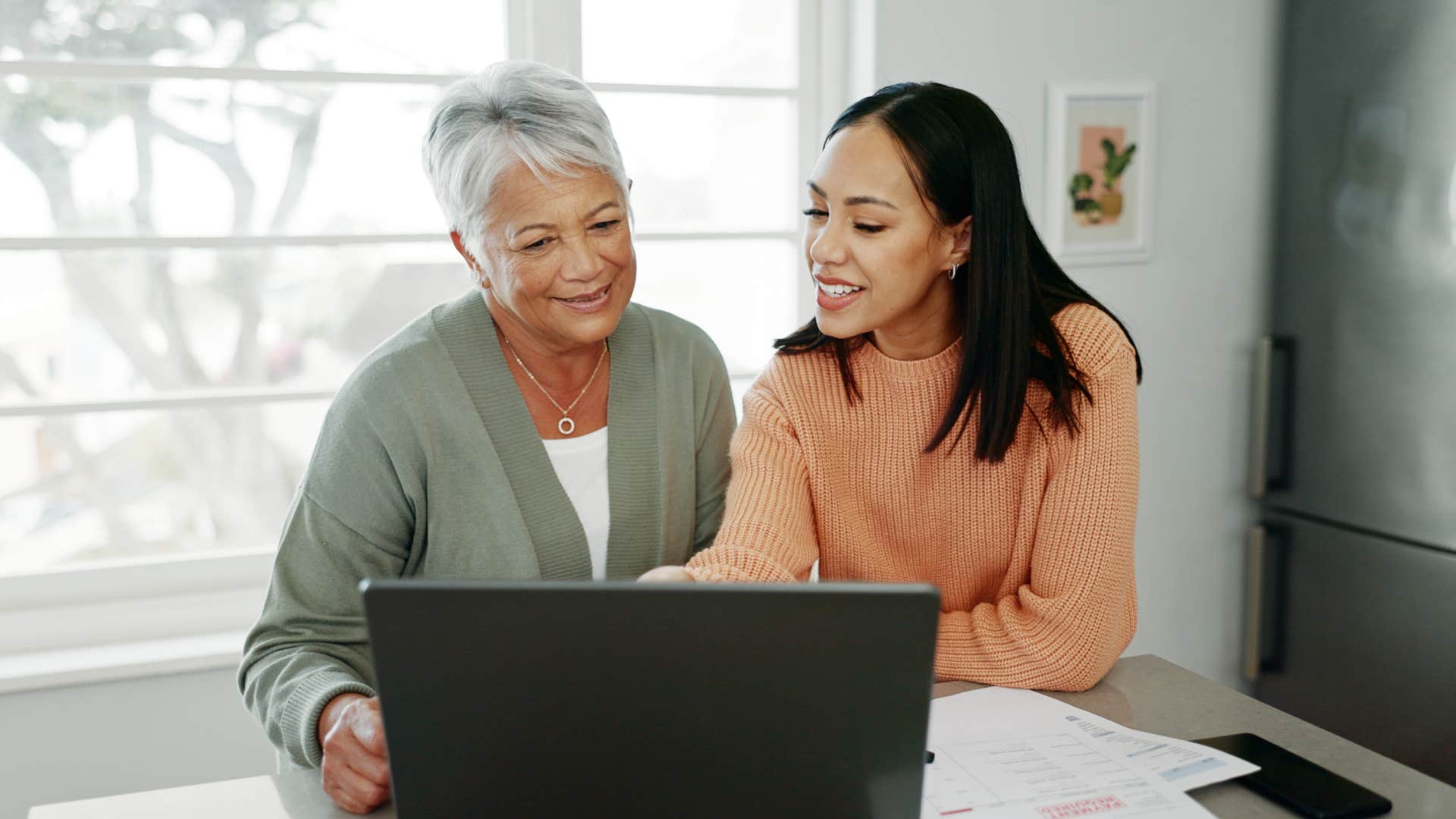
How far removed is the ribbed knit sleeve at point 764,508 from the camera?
1.29 metres

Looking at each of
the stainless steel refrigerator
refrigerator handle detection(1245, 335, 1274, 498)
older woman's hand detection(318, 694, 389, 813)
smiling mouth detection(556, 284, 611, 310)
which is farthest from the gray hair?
refrigerator handle detection(1245, 335, 1274, 498)

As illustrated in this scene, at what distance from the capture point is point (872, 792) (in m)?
0.76

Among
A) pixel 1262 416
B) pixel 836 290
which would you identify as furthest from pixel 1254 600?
pixel 836 290

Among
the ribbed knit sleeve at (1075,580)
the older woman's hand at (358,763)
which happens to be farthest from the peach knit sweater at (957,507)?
the older woman's hand at (358,763)

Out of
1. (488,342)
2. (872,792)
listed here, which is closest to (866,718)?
(872,792)

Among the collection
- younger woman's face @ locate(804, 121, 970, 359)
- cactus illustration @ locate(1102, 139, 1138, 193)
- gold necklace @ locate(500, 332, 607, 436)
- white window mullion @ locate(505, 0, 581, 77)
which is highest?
white window mullion @ locate(505, 0, 581, 77)

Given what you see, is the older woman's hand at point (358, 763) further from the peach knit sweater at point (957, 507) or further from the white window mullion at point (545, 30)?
the white window mullion at point (545, 30)

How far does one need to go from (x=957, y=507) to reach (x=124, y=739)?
1585mm

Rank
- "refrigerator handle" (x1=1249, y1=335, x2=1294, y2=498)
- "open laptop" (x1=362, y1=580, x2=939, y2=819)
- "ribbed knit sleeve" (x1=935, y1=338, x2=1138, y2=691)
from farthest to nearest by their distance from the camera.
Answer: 1. "refrigerator handle" (x1=1249, y1=335, x2=1294, y2=498)
2. "ribbed knit sleeve" (x1=935, y1=338, x2=1138, y2=691)
3. "open laptop" (x1=362, y1=580, x2=939, y2=819)

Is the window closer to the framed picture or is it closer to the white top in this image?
the framed picture

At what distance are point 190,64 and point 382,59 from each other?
0.34 metres

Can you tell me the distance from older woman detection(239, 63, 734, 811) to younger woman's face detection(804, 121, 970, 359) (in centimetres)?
25

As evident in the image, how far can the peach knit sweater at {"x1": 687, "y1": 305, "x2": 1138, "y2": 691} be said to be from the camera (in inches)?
50.0

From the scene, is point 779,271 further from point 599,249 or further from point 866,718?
point 866,718
